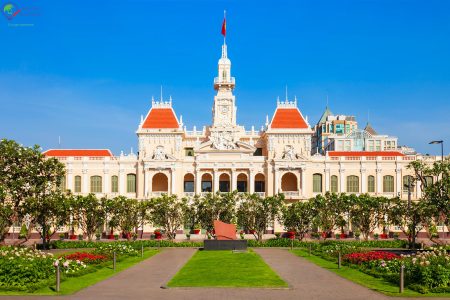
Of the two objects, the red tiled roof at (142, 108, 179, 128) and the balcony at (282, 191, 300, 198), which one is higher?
the red tiled roof at (142, 108, 179, 128)

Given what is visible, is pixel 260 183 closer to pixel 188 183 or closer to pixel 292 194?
pixel 292 194

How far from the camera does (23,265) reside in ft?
93.8

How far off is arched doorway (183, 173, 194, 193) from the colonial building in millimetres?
152

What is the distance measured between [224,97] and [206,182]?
13.6 m

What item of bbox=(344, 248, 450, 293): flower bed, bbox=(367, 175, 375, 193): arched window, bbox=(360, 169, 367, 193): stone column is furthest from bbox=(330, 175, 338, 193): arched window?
bbox=(344, 248, 450, 293): flower bed

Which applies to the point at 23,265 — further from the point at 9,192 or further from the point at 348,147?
the point at 348,147

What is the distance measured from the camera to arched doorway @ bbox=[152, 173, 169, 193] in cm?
9369

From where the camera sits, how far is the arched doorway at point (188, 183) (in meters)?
93.7

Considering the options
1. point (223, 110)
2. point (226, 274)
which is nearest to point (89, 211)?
point (226, 274)

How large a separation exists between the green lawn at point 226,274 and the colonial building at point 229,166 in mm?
47796

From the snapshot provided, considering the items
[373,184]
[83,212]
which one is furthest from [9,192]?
[373,184]

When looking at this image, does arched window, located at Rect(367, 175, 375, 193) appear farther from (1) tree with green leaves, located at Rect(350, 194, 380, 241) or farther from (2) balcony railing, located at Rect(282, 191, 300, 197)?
(1) tree with green leaves, located at Rect(350, 194, 380, 241)

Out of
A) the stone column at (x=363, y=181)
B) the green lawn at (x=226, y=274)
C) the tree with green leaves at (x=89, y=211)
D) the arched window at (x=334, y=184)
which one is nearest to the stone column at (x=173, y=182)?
the tree with green leaves at (x=89, y=211)

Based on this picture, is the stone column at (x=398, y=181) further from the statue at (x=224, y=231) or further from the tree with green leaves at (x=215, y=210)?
the statue at (x=224, y=231)
